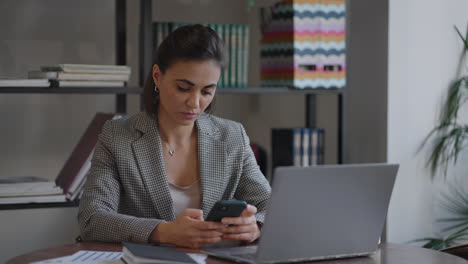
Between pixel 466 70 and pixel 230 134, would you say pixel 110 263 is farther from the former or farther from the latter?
pixel 466 70

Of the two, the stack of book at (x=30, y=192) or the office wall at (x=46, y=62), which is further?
the office wall at (x=46, y=62)

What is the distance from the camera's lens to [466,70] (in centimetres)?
343

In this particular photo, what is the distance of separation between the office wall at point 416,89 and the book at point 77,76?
4.08 ft

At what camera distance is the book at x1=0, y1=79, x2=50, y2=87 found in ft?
8.91

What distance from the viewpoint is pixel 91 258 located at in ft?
5.33

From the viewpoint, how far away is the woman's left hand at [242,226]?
5.60 ft

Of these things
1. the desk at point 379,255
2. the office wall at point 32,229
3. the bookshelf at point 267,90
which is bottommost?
the office wall at point 32,229

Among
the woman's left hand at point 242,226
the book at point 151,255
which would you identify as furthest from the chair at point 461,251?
the book at point 151,255

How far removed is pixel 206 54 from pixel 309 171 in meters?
0.65

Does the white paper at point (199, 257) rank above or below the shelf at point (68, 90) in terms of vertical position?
below

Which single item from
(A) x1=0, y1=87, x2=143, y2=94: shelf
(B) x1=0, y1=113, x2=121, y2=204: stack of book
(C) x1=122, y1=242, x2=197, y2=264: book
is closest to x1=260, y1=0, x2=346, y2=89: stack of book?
(A) x1=0, y1=87, x2=143, y2=94: shelf

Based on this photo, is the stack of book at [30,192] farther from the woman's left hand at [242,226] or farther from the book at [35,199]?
the woman's left hand at [242,226]

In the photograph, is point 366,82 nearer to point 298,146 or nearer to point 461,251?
point 298,146

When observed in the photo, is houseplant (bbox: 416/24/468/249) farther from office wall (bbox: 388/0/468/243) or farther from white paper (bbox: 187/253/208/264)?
white paper (bbox: 187/253/208/264)
